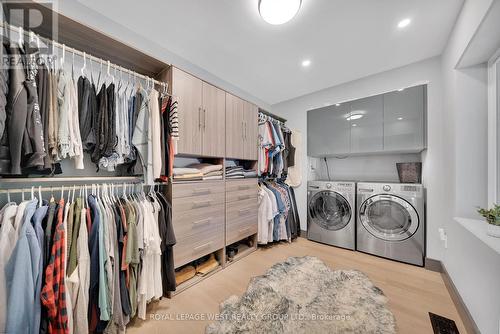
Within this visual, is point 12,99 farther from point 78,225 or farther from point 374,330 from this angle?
point 374,330

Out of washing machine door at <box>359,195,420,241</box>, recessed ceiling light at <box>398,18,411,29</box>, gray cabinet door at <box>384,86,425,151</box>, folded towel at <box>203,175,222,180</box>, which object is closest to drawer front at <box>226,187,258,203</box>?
folded towel at <box>203,175,222,180</box>

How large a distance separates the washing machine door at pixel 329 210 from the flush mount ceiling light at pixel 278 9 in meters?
2.21

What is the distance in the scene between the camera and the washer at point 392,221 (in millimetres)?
2043

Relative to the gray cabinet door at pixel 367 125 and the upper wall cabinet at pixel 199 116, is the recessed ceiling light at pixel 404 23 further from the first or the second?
the upper wall cabinet at pixel 199 116

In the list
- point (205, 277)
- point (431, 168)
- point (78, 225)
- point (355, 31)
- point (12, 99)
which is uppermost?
point (355, 31)

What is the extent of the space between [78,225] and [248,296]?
4.49ft

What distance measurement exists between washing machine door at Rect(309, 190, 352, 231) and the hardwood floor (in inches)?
15.7

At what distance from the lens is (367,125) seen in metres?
2.37

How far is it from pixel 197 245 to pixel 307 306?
109 centimetres

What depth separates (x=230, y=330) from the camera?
1.21m

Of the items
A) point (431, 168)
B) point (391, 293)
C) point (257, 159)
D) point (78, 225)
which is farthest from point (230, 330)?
point (431, 168)

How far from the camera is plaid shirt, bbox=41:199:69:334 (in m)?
0.92

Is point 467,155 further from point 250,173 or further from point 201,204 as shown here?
point 201,204

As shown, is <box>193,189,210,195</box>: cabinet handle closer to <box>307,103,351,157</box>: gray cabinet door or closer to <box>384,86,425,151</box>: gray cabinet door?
<box>307,103,351,157</box>: gray cabinet door
